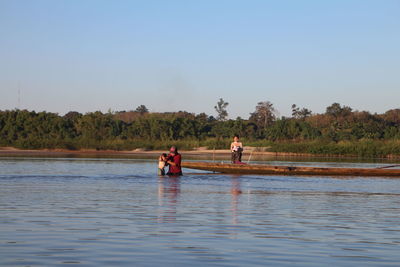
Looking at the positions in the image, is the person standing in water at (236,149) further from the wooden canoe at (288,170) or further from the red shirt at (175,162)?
the red shirt at (175,162)

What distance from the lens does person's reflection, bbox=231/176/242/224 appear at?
1558cm

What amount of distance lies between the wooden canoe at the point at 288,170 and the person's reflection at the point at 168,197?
412cm

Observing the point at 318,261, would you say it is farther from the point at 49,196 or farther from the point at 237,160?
the point at 237,160

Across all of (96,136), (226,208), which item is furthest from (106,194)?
(96,136)

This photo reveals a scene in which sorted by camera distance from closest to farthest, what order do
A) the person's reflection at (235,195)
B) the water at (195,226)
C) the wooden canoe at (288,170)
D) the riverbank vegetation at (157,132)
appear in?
the water at (195,226), the person's reflection at (235,195), the wooden canoe at (288,170), the riverbank vegetation at (157,132)

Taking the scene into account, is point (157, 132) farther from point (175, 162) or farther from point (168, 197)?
point (168, 197)

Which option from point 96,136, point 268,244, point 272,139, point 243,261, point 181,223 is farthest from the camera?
point 96,136

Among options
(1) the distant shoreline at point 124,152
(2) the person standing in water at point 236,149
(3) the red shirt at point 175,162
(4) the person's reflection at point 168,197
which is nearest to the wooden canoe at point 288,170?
(2) the person standing in water at point 236,149

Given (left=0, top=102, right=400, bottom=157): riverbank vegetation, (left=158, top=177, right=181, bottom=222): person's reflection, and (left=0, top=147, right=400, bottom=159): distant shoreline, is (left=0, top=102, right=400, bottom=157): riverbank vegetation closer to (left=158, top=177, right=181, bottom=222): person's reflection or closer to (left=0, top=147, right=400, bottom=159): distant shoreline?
(left=0, top=147, right=400, bottom=159): distant shoreline

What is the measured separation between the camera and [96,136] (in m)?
80.9

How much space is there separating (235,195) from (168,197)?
2301mm

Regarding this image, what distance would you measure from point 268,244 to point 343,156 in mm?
53061

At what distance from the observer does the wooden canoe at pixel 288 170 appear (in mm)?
31703

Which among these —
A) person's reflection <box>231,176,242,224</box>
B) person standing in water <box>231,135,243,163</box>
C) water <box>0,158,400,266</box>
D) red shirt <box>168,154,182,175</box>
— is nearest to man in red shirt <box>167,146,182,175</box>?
red shirt <box>168,154,182,175</box>
